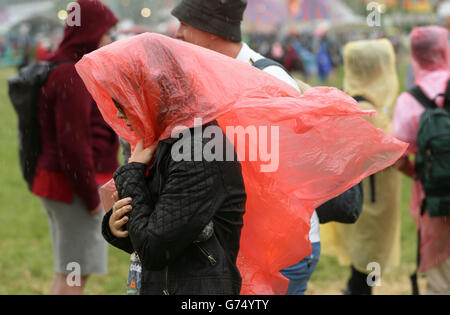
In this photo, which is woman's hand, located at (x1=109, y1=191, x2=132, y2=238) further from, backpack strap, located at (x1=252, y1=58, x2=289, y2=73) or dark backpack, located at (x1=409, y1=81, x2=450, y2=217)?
dark backpack, located at (x1=409, y1=81, x2=450, y2=217)

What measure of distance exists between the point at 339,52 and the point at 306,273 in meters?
27.3

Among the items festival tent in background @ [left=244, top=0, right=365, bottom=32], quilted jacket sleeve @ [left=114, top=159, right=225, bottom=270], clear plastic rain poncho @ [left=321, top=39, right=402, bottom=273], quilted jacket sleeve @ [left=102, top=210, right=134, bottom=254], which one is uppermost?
quilted jacket sleeve @ [left=114, top=159, right=225, bottom=270]

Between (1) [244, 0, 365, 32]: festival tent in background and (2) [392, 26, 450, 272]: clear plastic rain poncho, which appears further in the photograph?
(1) [244, 0, 365, 32]: festival tent in background

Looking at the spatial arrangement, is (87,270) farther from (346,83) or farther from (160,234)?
(346,83)

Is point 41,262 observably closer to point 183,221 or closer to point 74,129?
point 74,129

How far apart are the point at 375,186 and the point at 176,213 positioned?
116 inches

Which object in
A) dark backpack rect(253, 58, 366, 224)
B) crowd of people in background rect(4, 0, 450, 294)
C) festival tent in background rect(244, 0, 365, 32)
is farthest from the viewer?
festival tent in background rect(244, 0, 365, 32)

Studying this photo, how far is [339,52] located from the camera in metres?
29.3

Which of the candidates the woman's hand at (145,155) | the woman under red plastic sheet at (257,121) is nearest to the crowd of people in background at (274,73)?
the woman under red plastic sheet at (257,121)

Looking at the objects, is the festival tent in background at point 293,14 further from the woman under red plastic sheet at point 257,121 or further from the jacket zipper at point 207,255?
the jacket zipper at point 207,255

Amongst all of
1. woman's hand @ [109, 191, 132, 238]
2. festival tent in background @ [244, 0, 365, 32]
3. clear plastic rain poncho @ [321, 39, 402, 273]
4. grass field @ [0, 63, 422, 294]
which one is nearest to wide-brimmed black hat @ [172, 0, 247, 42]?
woman's hand @ [109, 191, 132, 238]

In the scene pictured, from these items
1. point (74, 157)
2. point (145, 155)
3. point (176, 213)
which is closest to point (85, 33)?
point (74, 157)

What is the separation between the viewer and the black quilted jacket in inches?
75.7

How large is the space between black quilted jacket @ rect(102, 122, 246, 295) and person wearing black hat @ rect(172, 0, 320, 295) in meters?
0.94
